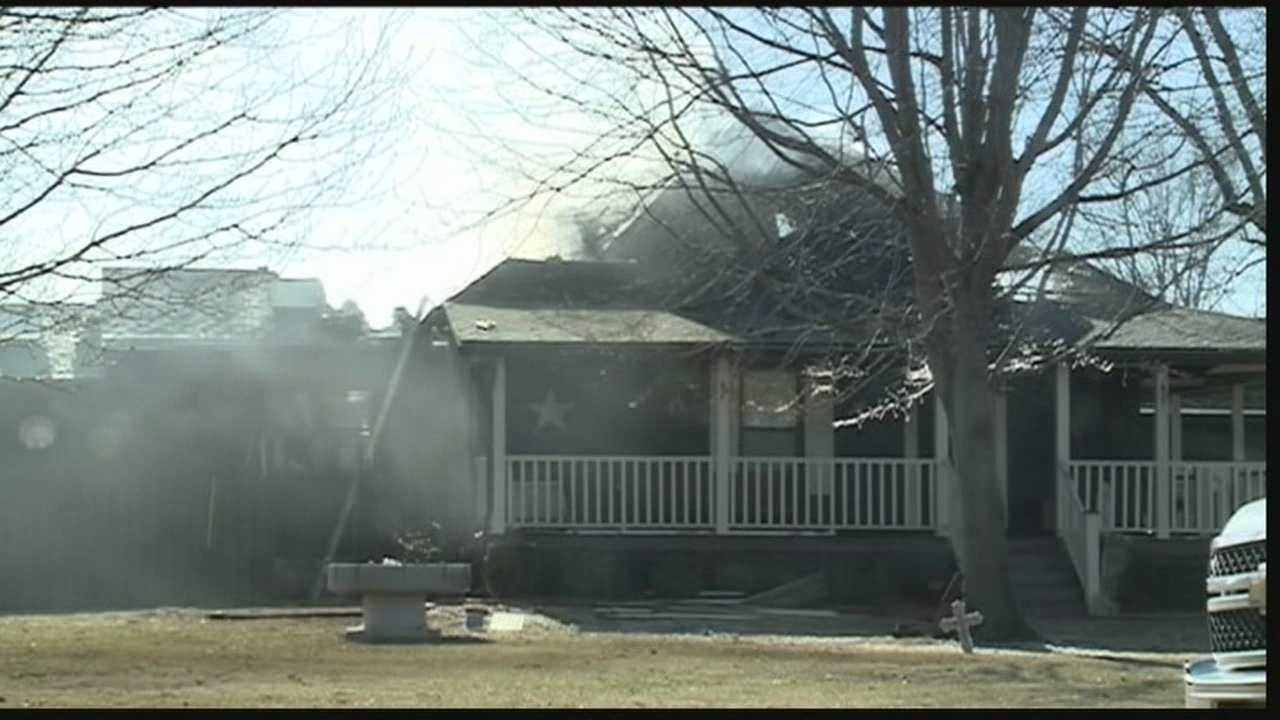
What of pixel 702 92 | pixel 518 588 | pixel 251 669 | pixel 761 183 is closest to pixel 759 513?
pixel 518 588

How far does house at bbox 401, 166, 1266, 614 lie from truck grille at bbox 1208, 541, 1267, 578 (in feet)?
40.2

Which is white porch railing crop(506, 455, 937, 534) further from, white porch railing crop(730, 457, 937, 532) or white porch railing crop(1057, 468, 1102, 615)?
white porch railing crop(1057, 468, 1102, 615)

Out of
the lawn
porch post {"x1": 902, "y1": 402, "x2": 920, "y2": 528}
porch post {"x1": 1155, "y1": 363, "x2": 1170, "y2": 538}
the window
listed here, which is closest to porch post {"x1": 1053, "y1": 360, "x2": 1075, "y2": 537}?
porch post {"x1": 1155, "y1": 363, "x2": 1170, "y2": 538}

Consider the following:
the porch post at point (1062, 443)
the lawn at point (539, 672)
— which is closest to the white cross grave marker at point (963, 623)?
the lawn at point (539, 672)

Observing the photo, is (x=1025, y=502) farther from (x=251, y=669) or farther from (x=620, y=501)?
(x=251, y=669)

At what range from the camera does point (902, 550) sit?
939 inches

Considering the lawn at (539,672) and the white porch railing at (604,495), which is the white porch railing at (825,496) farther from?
the lawn at (539,672)

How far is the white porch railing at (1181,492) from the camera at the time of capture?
2388cm

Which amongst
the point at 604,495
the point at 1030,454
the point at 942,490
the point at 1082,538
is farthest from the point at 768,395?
the point at 1082,538

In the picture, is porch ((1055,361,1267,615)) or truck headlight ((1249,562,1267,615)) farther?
porch ((1055,361,1267,615))

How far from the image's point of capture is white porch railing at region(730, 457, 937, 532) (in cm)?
2434

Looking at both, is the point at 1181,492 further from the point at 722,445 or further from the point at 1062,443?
the point at 722,445

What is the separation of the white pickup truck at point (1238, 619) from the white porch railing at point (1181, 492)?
15.0m

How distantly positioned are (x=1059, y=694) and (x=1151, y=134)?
21.8 ft
